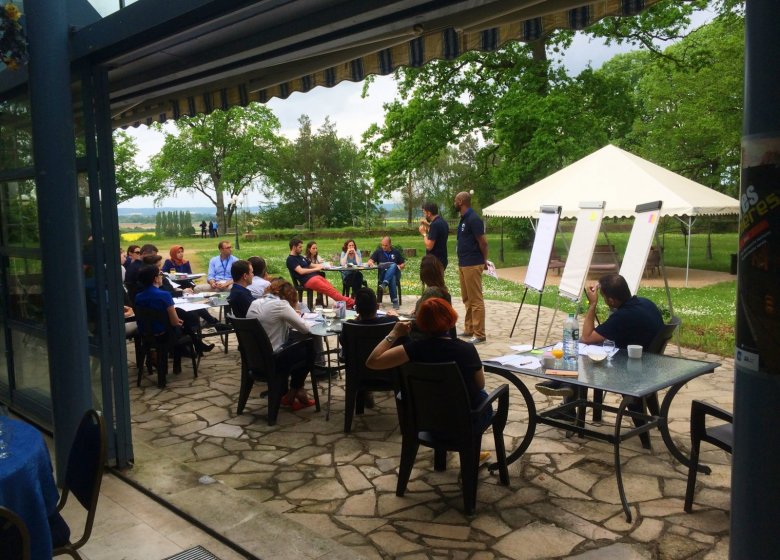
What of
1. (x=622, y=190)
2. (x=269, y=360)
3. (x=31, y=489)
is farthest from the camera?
(x=622, y=190)

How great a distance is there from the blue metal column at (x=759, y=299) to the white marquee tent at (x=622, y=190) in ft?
24.3

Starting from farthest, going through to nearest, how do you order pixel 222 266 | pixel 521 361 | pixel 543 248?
1. pixel 222 266
2. pixel 543 248
3. pixel 521 361

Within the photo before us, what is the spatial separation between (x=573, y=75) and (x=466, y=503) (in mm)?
20325

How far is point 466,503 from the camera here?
375cm

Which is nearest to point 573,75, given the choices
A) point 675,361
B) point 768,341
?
point 675,361

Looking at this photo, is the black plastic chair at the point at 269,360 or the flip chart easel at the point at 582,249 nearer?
the black plastic chair at the point at 269,360

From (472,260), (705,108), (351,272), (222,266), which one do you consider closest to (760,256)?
(472,260)

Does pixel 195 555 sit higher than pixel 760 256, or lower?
lower

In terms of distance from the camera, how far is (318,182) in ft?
189

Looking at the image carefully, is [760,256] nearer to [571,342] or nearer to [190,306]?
[571,342]

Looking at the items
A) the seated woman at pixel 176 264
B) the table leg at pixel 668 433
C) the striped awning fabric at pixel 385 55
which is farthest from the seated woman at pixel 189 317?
the table leg at pixel 668 433

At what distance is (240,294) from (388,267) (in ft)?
19.1

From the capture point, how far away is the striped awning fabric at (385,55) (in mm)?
Answer: 3746

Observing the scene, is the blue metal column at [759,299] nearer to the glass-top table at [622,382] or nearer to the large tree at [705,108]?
the glass-top table at [622,382]
